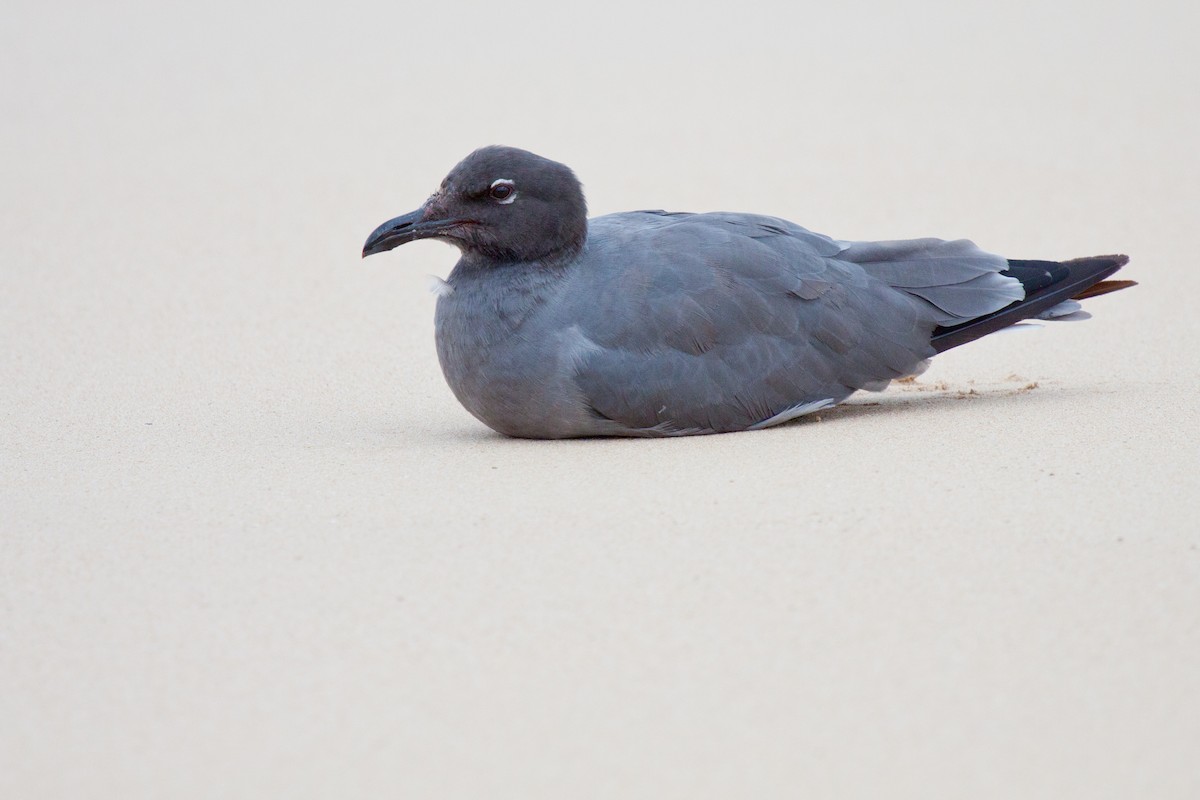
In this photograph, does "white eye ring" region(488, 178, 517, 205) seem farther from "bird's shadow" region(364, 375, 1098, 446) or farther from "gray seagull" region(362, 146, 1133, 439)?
"bird's shadow" region(364, 375, 1098, 446)

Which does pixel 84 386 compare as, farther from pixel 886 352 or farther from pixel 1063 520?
pixel 1063 520

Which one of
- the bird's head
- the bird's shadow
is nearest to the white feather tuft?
the bird's head

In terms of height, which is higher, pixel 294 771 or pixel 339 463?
pixel 339 463

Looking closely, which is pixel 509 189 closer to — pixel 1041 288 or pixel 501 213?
pixel 501 213

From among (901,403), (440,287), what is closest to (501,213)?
(440,287)

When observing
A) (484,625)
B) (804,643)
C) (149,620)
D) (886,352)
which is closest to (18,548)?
(149,620)

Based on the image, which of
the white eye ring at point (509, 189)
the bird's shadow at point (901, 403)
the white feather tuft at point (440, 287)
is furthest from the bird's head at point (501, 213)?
the bird's shadow at point (901, 403)
